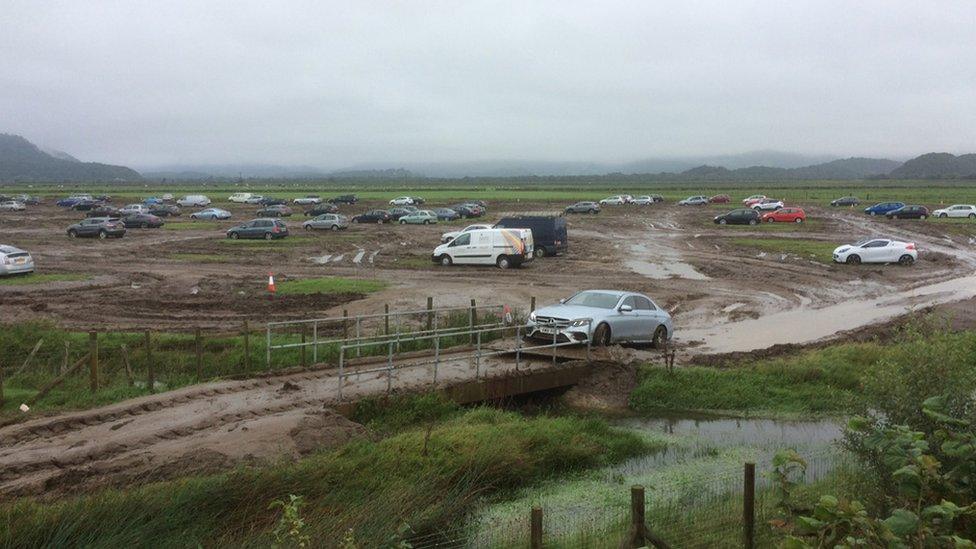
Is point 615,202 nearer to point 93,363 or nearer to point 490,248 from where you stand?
point 490,248

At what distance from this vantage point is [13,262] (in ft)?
111

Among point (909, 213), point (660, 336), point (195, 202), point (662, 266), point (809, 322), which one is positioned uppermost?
point (909, 213)

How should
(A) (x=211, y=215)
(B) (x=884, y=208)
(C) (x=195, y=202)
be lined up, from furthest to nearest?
(C) (x=195, y=202) → (A) (x=211, y=215) → (B) (x=884, y=208)

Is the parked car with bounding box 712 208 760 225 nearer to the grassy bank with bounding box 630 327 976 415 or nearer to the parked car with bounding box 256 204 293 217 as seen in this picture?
the parked car with bounding box 256 204 293 217

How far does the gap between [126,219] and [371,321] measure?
4647 cm

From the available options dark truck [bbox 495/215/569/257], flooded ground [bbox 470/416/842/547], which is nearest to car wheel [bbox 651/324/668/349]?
flooded ground [bbox 470/416/842/547]

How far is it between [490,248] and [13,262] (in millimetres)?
19592

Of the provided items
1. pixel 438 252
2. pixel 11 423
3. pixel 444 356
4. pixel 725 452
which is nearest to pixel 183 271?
pixel 438 252

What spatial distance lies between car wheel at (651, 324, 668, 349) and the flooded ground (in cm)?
430

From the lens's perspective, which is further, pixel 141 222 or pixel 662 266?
pixel 141 222

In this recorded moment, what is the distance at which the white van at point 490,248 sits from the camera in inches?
1497

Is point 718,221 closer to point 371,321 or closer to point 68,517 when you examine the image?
point 371,321

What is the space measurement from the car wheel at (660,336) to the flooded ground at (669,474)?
4303 millimetres

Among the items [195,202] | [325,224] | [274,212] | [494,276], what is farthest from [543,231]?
[195,202]
